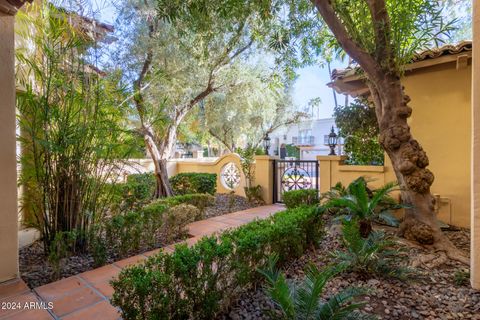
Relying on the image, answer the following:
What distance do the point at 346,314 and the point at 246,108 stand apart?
9.56 metres

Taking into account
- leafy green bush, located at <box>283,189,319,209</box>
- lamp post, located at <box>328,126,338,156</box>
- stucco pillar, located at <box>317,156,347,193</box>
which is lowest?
leafy green bush, located at <box>283,189,319,209</box>

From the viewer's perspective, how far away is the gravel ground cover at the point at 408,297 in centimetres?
212

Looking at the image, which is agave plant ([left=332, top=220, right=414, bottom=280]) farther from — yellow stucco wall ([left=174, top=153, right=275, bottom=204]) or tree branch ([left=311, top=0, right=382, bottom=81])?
yellow stucco wall ([left=174, top=153, right=275, bottom=204])

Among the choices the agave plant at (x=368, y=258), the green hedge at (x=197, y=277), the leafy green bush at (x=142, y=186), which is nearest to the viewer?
the green hedge at (x=197, y=277)

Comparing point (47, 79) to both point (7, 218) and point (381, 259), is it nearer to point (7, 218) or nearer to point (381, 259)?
point (7, 218)

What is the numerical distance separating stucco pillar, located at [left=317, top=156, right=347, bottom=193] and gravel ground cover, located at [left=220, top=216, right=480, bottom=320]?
9.35 feet

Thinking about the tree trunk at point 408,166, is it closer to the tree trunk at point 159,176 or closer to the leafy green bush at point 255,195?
the leafy green bush at point 255,195

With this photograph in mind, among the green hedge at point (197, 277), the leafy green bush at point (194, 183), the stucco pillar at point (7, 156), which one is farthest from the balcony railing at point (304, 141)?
the stucco pillar at point (7, 156)

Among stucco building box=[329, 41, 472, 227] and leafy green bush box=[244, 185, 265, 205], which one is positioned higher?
stucco building box=[329, 41, 472, 227]

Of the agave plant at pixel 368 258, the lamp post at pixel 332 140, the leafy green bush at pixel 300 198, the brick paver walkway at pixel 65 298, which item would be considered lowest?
the brick paver walkway at pixel 65 298

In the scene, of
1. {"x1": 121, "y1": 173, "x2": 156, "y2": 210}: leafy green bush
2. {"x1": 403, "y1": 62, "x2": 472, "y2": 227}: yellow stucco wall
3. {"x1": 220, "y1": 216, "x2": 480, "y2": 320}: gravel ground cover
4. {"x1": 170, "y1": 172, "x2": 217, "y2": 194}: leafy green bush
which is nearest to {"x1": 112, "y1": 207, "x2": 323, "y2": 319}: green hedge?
{"x1": 220, "y1": 216, "x2": 480, "y2": 320}: gravel ground cover

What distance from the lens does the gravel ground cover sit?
83.4 inches

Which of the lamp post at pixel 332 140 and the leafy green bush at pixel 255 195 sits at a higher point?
the lamp post at pixel 332 140

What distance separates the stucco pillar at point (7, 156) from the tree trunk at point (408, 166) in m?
4.40
